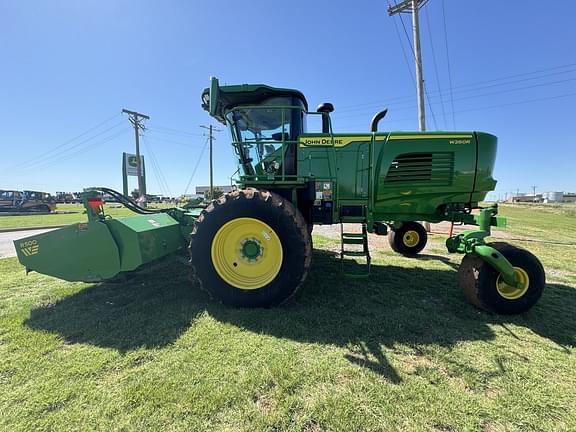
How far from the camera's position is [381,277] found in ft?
14.8

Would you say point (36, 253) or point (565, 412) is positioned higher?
point (36, 253)

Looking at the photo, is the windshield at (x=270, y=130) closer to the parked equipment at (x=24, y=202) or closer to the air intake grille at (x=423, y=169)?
the air intake grille at (x=423, y=169)

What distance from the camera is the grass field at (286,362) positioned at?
179 centimetres

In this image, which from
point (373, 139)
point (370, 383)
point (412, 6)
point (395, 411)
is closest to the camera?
point (395, 411)

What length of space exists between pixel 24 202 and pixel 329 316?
34.3m

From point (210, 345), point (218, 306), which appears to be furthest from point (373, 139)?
point (210, 345)

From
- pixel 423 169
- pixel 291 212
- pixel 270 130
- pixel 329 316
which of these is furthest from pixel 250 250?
pixel 423 169

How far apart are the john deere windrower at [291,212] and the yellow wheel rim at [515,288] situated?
0.01 metres

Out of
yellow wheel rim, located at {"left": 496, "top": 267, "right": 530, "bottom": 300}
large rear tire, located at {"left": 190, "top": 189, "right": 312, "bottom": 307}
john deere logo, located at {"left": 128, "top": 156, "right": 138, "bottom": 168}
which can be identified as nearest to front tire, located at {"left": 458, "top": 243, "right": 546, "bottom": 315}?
yellow wheel rim, located at {"left": 496, "top": 267, "right": 530, "bottom": 300}

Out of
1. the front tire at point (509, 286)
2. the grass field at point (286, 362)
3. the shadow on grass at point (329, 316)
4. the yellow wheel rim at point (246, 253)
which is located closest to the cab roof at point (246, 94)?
the yellow wheel rim at point (246, 253)

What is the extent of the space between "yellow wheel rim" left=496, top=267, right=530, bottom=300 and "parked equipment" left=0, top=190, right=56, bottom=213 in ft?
114

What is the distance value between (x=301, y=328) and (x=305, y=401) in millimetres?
973

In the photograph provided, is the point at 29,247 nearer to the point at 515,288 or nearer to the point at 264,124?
the point at 264,124

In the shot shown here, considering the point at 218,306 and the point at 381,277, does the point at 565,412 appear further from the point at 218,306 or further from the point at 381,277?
the point at 218,306
